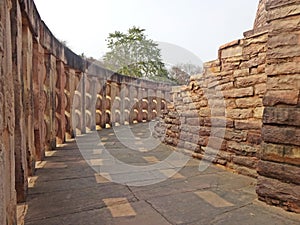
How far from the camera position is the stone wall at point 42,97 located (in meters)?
1.04

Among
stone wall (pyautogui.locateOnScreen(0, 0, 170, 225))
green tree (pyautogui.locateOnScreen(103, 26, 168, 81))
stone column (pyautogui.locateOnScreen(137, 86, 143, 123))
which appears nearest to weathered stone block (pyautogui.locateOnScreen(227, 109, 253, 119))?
stone wall (pyautogui.locateOnScreen(0, 0, 170, 225))

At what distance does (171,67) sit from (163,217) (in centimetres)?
1357

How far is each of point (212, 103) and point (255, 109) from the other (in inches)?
23.0

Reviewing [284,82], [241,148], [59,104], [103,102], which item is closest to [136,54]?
[103,102]

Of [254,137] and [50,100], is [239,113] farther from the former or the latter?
[50,100]

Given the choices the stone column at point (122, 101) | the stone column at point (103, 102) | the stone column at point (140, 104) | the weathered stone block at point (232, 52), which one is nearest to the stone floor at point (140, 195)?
the weathered stone block at point (232, 52)

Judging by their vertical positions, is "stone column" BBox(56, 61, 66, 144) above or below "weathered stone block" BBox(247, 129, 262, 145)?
above

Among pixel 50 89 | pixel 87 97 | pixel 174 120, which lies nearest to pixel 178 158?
pixel 174 120

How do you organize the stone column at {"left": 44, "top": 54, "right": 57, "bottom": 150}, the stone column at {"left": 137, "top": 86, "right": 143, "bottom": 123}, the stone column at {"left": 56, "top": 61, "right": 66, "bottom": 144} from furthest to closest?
the stone column at {"left": 137, "top": 86, "right": 143, "bottom": 123}, the stone column at {"left": 56, "top": 61, "right": 66, "bottom": 144}, the stone column at {"left": 44, "top": 54, "right": 57, "bottom": 150}

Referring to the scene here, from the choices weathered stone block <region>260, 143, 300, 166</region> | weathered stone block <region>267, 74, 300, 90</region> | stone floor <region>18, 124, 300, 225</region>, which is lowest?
stone floor <region>18, 124, 300, 225</region>

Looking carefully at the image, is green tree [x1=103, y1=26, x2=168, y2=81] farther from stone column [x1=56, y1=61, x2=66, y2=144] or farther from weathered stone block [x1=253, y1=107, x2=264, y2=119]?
weathered stone block [x1=253, y1=107, x2=264, y2=119]

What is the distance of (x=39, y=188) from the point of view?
5.96 feet

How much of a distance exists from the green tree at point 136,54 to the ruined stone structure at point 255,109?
387 inches

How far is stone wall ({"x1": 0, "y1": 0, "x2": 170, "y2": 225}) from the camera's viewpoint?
104cm
